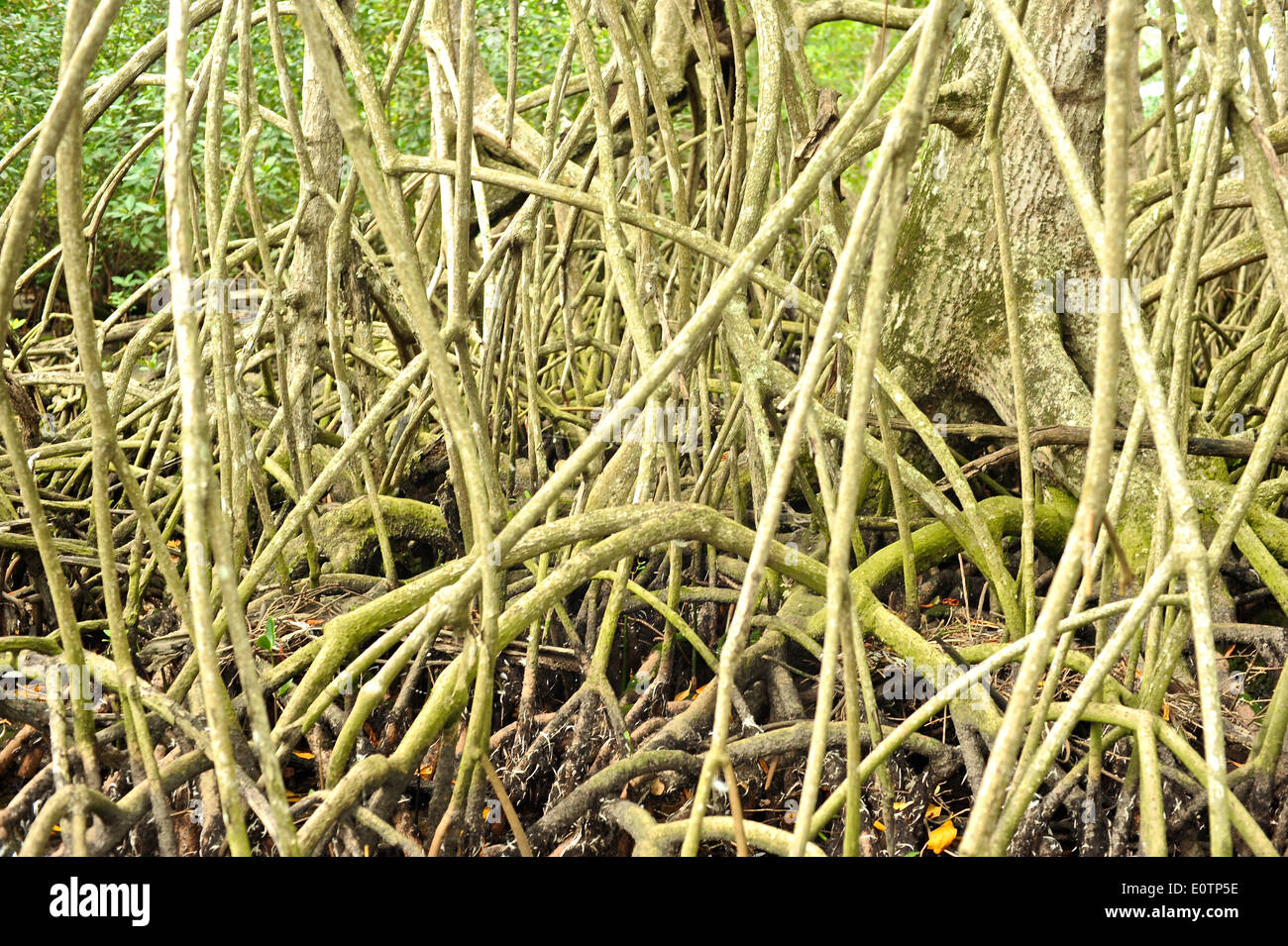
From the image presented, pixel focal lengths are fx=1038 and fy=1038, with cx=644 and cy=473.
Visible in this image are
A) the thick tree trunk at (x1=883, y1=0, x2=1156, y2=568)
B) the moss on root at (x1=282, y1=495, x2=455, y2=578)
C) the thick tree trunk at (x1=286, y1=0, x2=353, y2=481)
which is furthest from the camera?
the moss on root at (x1=282, y1=495, x2=455, y2=578)

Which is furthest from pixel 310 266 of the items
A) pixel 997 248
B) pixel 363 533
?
pixel 997 248

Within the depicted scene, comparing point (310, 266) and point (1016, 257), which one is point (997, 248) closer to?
point (1016, 257)

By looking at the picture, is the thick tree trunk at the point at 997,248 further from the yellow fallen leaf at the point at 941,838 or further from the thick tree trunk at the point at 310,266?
the thick tree trunk at the point at 310,266

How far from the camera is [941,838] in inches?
56.4

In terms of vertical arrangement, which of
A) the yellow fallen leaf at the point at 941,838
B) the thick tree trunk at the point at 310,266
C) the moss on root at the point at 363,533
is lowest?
the yellow fallen leaf at the point at 941,838

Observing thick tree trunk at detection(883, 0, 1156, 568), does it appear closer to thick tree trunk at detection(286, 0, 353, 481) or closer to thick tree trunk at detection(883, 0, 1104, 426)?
thick tree trunk at detection(883, 0, 1104, 426)

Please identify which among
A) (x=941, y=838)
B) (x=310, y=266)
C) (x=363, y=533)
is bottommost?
(x=941, y=838)

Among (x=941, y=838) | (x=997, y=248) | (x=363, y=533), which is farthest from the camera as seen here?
(x=363, y=533)

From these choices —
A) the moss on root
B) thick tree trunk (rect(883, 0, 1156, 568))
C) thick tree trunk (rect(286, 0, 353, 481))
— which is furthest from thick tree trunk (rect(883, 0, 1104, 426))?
thick tree trunk (rect(286, 0, 353, 481))

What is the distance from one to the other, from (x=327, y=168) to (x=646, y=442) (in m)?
1.08

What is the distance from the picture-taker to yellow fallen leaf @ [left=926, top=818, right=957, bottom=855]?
1.43 metres

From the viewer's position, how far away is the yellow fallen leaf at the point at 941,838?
1.43 meters

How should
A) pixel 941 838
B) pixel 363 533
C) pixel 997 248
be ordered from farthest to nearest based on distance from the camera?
pixel 363 533 < pixel 997 248 < pixel 941 838

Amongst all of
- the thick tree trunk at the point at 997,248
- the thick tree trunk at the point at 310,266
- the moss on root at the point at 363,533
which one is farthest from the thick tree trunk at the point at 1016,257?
the thick tree trunk at the point at 310,266
